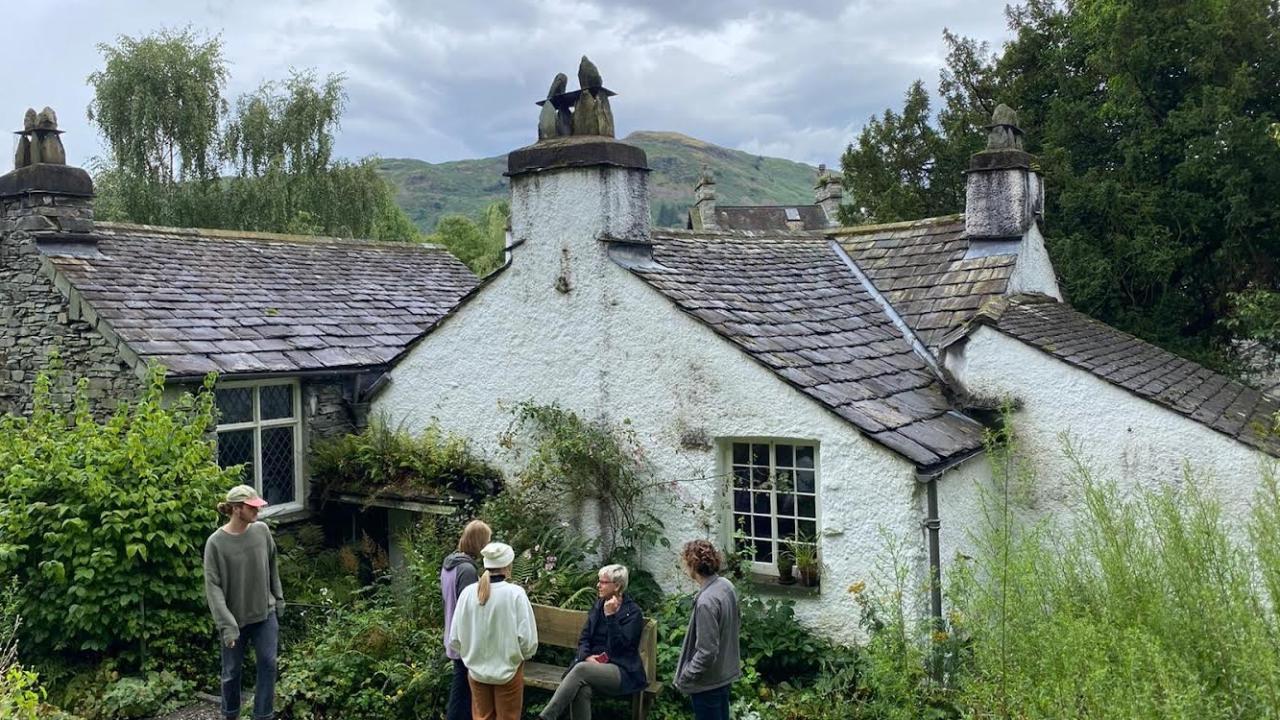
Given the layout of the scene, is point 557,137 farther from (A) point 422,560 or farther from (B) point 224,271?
(B) point 224,271

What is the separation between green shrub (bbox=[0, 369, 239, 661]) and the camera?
864 centimetres

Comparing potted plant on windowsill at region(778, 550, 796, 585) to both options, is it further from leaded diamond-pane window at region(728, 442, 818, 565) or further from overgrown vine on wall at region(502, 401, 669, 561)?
overgrown vine on wall at region(502, 401, 669, 561)

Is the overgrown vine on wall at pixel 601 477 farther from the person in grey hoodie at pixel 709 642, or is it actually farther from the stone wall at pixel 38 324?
the stone wall at pixel 38 324

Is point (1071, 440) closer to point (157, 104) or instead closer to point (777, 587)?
point (777, 587)

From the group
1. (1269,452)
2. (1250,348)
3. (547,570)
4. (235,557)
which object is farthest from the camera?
(1250,348)

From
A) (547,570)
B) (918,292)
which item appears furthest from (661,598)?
(918,292)

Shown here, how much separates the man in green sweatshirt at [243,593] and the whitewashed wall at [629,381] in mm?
3603

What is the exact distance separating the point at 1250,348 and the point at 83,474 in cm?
1937

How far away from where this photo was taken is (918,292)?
11.8m

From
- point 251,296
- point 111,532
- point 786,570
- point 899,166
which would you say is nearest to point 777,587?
point 786,570

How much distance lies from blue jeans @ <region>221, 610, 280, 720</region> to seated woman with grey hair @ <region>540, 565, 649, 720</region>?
2.30 metres

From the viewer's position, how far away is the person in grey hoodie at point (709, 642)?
20.5 ft

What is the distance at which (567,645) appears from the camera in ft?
26.1

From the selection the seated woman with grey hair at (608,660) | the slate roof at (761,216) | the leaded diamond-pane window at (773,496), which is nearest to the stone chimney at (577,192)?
the leaded diamond-pane window at (773,496)
